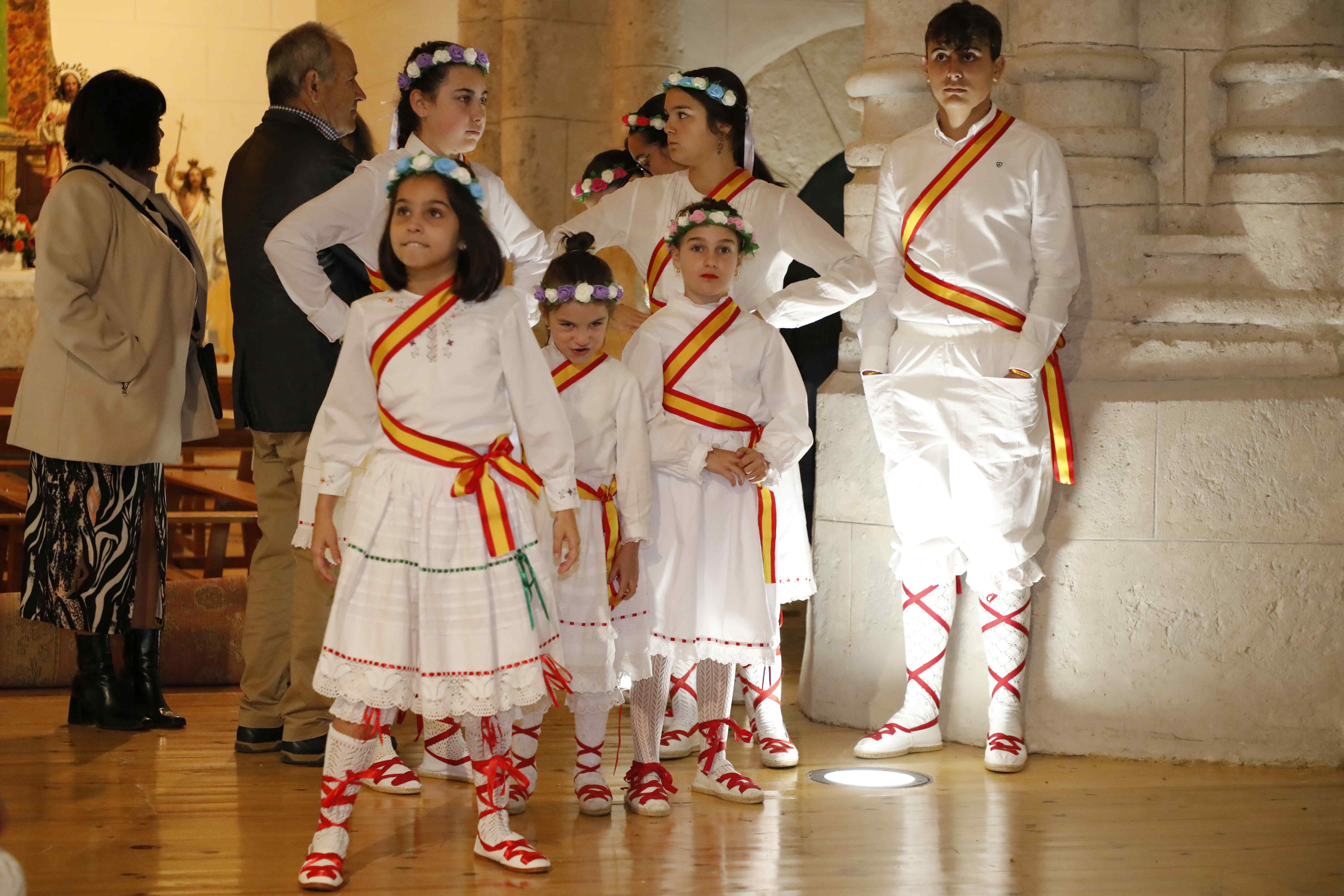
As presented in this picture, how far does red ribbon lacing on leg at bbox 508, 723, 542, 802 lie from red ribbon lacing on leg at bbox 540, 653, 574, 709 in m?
0.29

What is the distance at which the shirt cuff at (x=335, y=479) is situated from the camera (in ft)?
10.9

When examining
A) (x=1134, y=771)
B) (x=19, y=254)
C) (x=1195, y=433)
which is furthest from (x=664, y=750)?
(x=19, y=254)

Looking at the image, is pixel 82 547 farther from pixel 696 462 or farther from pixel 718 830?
pixel 718 830

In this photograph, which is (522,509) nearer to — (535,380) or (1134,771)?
(535,380)

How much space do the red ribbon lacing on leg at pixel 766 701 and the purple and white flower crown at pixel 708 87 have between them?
1596 mm

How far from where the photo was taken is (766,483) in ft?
13.2

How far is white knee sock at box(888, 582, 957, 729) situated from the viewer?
4492 millimetres

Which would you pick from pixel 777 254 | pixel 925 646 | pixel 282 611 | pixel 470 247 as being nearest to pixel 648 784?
pixel 925 646

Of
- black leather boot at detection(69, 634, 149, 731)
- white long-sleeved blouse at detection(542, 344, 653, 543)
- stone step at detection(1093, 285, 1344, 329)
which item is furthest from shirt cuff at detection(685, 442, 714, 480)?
black leather boot at detection(69, 634, 149, 731)

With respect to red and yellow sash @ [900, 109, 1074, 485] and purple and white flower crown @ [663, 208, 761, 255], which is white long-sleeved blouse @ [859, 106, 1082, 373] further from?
purple and white flower crown @ [663, 208, 761, 255]

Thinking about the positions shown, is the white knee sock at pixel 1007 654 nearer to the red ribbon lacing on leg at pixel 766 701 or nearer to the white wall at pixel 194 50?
the red ribbon lacing on leg at pixel 766 701

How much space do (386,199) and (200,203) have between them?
24.5 feet

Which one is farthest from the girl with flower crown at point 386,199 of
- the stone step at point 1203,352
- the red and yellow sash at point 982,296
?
the stone step at point 1203,352

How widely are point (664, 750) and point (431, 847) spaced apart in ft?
3.43
